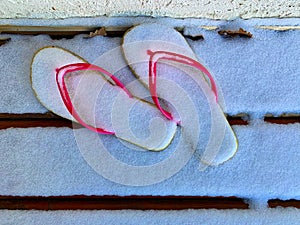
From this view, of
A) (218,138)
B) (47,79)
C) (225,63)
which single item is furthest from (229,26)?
(47,79)

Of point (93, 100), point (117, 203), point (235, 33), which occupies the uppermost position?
A: point (235, 33)

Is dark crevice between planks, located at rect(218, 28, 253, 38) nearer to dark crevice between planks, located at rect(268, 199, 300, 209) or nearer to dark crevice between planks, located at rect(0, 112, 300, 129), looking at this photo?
dark crevice between planks, located at rect(0, 112, 300, 129)

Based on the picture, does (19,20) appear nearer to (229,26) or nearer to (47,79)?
(47,79)

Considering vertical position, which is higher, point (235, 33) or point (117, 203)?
point (235, 33)

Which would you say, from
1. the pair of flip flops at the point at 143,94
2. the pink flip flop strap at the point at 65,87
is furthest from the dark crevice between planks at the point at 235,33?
the pink flip flop strap at the point at 65,87

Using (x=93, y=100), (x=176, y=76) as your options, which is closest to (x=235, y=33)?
(x=176, y=76)

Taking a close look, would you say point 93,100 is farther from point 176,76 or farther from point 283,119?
point 283,119
